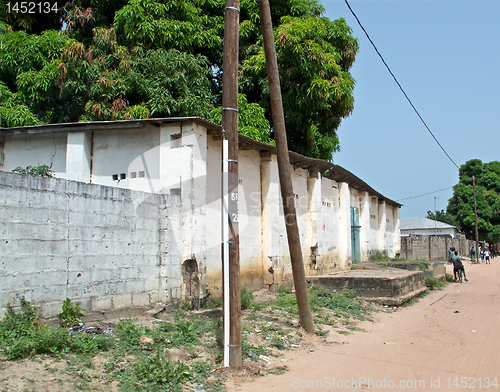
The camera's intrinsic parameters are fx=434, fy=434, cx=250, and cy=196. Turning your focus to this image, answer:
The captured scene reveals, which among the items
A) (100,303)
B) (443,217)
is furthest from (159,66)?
(443,217)

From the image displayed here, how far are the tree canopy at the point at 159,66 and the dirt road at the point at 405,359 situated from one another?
8405mm

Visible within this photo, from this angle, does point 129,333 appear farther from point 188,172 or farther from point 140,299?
point 188,172

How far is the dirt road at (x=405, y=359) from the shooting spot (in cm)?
556

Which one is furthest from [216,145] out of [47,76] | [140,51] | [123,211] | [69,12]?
[69,12]

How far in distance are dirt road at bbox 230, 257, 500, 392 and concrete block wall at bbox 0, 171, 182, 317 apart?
298 cm

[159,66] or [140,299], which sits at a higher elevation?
[159,66]

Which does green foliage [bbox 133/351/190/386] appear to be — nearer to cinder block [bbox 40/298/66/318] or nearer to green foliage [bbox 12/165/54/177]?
cinder block [bbox 40/298/66/318]

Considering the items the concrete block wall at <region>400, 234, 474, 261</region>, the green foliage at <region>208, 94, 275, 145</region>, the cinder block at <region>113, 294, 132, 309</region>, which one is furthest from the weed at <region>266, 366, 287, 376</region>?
the concrete block wall at <region>400, 234, 474, 261</region>

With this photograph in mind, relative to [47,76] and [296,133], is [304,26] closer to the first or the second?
[296,133]

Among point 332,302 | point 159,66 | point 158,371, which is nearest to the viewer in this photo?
point 158,371

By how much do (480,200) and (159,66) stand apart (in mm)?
45788

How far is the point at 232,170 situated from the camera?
20.2 ft

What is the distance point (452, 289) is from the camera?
1688 cm

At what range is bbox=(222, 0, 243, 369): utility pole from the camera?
19.6 ft
